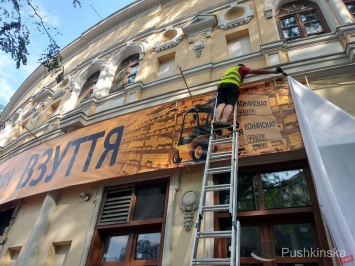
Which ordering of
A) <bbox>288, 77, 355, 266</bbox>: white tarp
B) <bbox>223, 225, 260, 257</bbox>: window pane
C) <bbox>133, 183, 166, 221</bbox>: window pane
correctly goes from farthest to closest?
<bbox>133, 183, 166, 221</bbox>: window pane → <bbox>223, 225, 260, 257</bbox>: window pane → <bbox>288, 77, 355, 266</bbox>: white tarp

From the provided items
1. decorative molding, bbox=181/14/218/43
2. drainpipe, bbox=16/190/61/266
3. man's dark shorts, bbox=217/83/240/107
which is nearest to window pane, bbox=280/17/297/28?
decorative molding, bbox=181/14/218/43

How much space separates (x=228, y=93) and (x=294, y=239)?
2.63 metres

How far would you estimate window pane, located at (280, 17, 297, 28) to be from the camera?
655 centimetres

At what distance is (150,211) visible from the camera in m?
4.83

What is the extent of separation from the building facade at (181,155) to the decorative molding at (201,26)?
1.2 inches

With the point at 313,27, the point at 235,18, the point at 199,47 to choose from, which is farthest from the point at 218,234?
the point at 235,18

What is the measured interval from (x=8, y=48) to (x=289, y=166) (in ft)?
18.1

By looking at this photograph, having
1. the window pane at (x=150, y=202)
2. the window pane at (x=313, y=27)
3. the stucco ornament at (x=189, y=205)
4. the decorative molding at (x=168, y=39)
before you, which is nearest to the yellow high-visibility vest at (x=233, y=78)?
the stucco ornament at (x=189, y=205)

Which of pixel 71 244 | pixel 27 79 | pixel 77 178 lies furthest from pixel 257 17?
pixel 27 79

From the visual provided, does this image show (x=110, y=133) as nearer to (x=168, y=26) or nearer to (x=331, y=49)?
(x=168, y=26)

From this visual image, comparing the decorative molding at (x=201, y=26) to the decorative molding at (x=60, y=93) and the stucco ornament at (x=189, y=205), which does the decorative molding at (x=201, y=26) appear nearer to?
the stucco ornament at (x=189, y=205)

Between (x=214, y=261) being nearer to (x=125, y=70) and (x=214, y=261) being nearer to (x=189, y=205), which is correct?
(x=189, y=205)

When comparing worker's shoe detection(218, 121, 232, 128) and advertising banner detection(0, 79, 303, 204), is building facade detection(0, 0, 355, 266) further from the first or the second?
worker's shoe detection(218, 121, 232, 128)

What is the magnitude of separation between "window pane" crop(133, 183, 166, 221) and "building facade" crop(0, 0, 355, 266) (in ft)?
0.07
